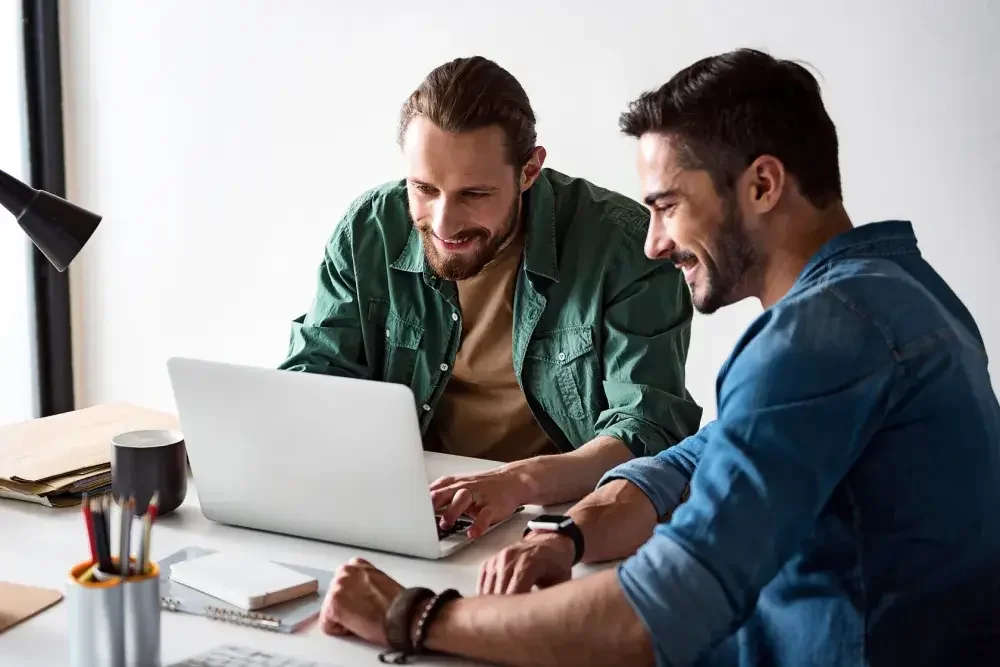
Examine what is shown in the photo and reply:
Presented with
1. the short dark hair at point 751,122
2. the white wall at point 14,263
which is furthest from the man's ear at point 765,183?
the white wall at point 14,263

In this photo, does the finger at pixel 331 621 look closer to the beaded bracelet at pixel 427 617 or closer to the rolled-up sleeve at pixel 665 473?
the beaded bracelet at pixel 427 617

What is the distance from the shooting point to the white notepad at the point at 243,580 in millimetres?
1152

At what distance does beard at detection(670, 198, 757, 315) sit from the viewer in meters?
1.16

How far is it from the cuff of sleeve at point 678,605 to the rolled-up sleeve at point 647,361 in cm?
73

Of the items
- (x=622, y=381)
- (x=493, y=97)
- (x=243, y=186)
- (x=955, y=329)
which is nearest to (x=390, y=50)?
(x=243, y=186)

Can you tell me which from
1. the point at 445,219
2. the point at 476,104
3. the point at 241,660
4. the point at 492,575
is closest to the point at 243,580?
the point at 241,660

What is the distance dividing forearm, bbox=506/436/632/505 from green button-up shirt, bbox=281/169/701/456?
0.55 ft

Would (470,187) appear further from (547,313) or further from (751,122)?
(751,122)

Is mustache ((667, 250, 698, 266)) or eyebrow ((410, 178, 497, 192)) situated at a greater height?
eyebrow ((410, 178, 497, 192))

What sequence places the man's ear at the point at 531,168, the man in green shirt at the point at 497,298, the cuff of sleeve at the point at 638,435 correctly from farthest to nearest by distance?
the man's ear at the point at 531,168 → the man in green shirt at the point at 497,298 → the cuff of sleeve at the point at 638,435

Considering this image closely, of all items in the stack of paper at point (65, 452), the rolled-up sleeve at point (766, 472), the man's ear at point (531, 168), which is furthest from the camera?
the man's ear at point (531, 168)

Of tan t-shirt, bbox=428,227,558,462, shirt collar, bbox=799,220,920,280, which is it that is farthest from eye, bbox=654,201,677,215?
tan t-shirt, bbox=428,227,558,462

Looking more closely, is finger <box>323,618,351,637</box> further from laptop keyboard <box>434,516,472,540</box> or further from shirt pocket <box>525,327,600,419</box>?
shirt pocket <box>525,327,600,419</box>

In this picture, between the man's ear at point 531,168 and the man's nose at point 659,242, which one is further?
the man's ear at point 531,168
